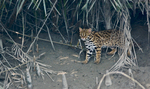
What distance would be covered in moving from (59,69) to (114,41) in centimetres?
159

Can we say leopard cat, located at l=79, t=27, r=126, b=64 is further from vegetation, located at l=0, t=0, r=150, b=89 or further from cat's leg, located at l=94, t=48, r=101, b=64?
vegetation, located at l=0, t=0, r=150, b=89

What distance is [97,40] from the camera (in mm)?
6332

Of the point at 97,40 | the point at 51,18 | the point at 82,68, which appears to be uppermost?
the point at 51,18

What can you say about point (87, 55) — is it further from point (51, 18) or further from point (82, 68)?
point (51, 18)

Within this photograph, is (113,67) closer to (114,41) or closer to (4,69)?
(114,41)

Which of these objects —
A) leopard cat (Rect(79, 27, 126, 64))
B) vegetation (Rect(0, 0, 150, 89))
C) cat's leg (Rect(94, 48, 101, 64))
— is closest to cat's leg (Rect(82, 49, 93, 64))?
leopard cat (Rect(79, 27, 126, 64))

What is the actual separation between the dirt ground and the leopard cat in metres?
0.23

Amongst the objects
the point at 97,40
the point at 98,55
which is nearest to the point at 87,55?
the point at 98,55

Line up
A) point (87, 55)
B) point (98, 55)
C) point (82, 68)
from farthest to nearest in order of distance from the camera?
point (87, 55) < point (98, 55) < point (82, 68)

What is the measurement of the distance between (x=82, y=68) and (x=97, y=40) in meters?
0.84

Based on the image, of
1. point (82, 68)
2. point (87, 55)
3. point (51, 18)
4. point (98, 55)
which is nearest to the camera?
point (82, 68)

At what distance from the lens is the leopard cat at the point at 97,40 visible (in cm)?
623

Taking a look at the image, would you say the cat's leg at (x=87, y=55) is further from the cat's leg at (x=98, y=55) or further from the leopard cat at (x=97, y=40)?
the cat's leg at (x=98, y=55)

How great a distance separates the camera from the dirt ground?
5.30m
